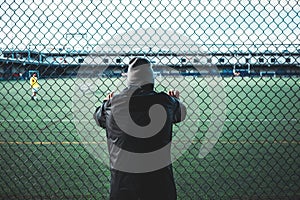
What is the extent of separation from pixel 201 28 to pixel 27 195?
2.89m

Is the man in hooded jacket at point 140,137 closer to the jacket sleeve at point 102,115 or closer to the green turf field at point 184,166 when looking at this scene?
the jacket sleeve at point 102,115

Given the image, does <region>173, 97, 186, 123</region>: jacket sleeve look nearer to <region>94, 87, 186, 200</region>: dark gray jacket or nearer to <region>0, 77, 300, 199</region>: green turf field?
<region>94, 87, 186, 200</region>: dark gray jacket

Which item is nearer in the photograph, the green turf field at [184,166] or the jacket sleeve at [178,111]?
the jacket sleeve at [178,111]

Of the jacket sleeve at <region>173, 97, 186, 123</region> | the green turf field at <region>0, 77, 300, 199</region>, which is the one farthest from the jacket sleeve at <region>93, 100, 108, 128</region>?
the green turf field at <region>0, 77, 300, 199</region>

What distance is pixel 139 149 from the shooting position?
233 centimetres

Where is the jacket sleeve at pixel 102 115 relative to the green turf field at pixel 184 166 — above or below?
above

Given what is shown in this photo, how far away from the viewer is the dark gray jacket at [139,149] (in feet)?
7.64

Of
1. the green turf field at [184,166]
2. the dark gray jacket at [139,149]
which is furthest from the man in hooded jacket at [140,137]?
the green turf field at [184,166]

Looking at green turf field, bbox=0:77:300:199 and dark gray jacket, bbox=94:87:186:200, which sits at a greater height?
dark gray jacket, bbox=94:87:186:200

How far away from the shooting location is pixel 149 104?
2.34 meters

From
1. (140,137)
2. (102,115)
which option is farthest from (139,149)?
(102,115)

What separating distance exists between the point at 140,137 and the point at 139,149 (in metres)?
0.08

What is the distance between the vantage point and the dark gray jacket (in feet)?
7.64

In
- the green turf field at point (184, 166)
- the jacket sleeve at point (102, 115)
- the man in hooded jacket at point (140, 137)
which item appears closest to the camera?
the man in hooded jacket at point (140, 137)
